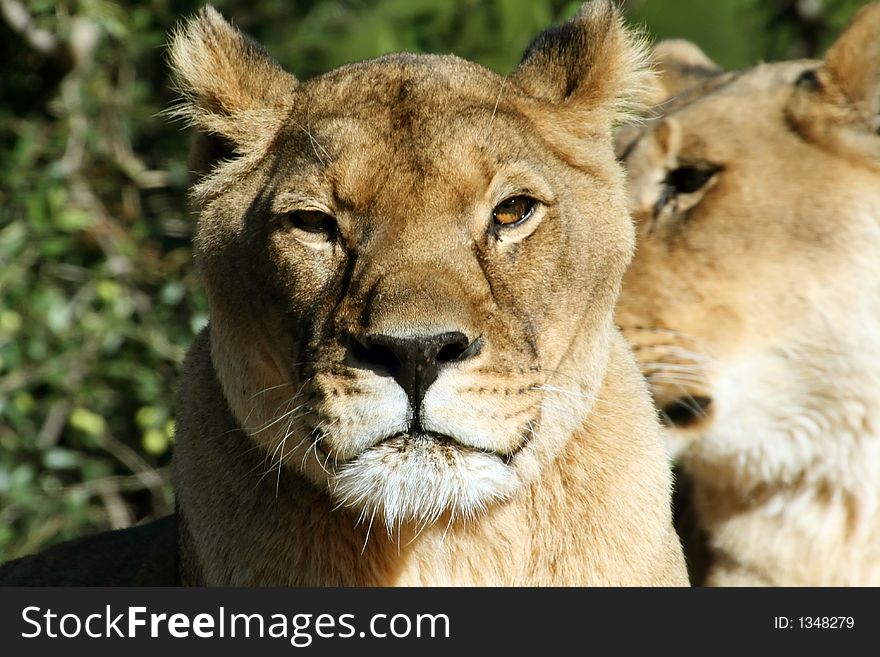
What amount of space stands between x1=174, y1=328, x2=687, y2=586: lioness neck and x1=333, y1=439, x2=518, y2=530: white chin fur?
0.18m

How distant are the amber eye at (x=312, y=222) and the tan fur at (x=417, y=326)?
0.4 inches

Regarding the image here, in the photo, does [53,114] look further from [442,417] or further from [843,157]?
[442,417]

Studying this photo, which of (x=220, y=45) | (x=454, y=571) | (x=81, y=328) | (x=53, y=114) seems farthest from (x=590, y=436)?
(x=53, y=114)

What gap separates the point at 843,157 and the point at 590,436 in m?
1.37

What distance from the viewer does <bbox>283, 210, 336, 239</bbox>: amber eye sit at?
2604 millimetres

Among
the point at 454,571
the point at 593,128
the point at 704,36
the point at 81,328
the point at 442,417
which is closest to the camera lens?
the point at 442,417

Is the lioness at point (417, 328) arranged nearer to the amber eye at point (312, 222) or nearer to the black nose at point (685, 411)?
the amber eye at point (312, 222)

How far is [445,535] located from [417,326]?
60 cm

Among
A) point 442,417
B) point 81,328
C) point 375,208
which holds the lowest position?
point 81,328

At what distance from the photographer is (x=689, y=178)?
151 inches

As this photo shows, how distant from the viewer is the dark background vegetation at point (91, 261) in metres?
5.03

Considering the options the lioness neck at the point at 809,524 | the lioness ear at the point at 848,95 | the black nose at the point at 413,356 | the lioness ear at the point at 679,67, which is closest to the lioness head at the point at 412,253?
the black nose at the point at 413,356

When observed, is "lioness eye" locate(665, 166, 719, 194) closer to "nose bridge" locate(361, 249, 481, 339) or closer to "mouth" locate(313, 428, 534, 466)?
"nose bridge" locate(361, 249, 481, 339)

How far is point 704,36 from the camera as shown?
1012cm
